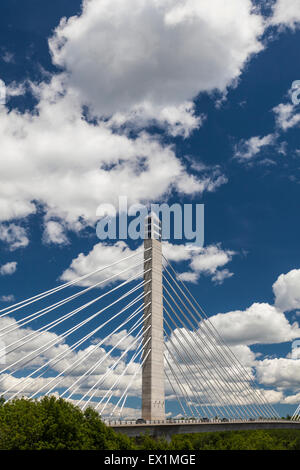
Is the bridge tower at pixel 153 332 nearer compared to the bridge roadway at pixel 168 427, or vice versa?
the bridge roadway at pixel 168 427

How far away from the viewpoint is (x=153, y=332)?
63.5m

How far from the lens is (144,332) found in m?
62.7

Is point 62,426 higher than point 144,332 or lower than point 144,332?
lower

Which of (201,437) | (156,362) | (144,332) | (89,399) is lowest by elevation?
(201,437)

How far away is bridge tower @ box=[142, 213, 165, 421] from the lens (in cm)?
6100

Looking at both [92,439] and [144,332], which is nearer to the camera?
[92,439]

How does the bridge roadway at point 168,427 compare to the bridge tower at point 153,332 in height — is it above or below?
below

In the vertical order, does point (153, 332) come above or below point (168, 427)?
above

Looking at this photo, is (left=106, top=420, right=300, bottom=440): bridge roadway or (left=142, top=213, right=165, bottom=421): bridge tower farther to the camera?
(left=142, top=213, right=165, bottom=421): bridge tower

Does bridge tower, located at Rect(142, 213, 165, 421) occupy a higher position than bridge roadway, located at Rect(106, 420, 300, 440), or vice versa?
bridge tower, located at Rect(142, 213, 165, 421)

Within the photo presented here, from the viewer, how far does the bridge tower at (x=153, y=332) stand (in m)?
61.0
